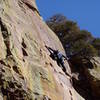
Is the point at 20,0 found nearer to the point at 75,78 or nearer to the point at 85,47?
the point at 75,78

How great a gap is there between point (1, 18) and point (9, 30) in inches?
34.3

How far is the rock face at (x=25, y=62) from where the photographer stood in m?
18.1

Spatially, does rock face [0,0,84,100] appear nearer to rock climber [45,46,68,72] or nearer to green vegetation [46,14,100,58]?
rock climber [45,46,68,72]

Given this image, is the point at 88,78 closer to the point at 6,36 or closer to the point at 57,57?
the point at 57,57

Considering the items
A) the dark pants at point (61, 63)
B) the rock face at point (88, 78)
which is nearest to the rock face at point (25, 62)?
the dark pants at point (61, 63)

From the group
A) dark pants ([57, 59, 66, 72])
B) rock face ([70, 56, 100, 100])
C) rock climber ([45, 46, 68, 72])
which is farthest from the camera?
rock face ([70, 56, 100, 100])

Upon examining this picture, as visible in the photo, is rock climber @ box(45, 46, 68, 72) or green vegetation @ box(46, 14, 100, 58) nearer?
rock climber @ box(45, 46, 68, 72)

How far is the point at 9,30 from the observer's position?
20203 mm

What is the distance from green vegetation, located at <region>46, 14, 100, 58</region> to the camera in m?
42.6

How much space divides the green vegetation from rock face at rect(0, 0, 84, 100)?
1613 centimetres

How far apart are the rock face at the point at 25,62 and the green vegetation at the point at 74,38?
52.9ft

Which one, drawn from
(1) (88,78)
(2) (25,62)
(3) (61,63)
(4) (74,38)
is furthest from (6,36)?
(4) (74,38)

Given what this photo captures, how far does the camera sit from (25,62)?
1981cm

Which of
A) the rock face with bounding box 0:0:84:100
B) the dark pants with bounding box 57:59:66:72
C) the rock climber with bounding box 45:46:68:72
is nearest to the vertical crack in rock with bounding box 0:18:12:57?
the rock face with bounding box 0:0:84:100
